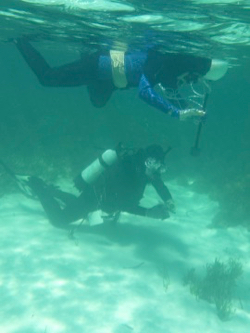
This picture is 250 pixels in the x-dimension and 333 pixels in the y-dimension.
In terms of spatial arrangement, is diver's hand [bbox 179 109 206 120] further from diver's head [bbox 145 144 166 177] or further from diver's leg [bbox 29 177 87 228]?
diver's leg [bbox 29 177 87 228]

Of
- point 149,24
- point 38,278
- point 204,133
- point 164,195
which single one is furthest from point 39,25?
point 204,133

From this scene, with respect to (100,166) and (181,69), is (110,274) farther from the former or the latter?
(181,69)

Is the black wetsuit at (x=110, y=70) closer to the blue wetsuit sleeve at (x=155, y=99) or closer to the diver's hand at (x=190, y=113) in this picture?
the blue wetsuit sleeve at (x=155, y=99)

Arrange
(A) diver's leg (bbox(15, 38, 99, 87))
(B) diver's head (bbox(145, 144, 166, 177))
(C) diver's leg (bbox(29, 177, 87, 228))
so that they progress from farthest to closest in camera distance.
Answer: (C) diver's leg (bbox(29, 177, 87, 228)), (B) diver's head (bbox(145, 144, 166, 177)), (A) diver's leg (bbox(15, 38, 99, 87))

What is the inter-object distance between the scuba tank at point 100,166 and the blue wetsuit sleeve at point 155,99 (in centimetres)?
333

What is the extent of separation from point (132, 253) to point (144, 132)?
35.4 ft

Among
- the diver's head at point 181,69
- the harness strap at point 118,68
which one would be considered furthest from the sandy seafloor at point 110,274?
the diver's head at point 181,69

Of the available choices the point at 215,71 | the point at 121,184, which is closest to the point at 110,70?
the point at 215,71

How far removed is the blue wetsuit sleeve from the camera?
7.57 m

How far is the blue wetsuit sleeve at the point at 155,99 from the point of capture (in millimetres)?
7570

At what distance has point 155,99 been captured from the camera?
766cm

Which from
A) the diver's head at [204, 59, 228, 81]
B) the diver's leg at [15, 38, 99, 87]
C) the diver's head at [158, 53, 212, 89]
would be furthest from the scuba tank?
the diver's head at [204, 59, 228, 81]

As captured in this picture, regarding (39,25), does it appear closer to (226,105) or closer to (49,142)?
(49,142)

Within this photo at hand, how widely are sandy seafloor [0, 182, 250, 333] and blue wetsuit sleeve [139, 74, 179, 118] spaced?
5.01 m
